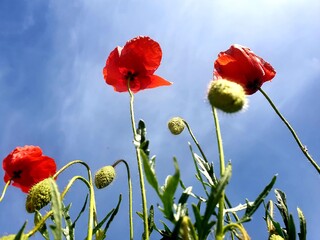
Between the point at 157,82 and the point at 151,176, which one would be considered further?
the point at 157,82

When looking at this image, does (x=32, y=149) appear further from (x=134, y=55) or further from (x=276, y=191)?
(x=276, y=191)

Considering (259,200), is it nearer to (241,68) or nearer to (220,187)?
(220,187)

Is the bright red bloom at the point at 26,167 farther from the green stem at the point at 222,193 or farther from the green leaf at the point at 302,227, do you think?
the green leaf at the point at 302,227

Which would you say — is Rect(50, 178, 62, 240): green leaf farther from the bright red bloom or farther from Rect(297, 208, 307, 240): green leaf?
the bright red bloom

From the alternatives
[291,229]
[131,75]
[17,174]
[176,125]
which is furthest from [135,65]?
[291,229]

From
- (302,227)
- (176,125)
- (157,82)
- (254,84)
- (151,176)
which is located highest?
(157,82)

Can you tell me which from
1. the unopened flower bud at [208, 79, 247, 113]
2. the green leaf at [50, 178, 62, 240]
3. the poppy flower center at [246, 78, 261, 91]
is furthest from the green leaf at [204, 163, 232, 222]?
the poppy flower center at [246, 78, 261, 91]
